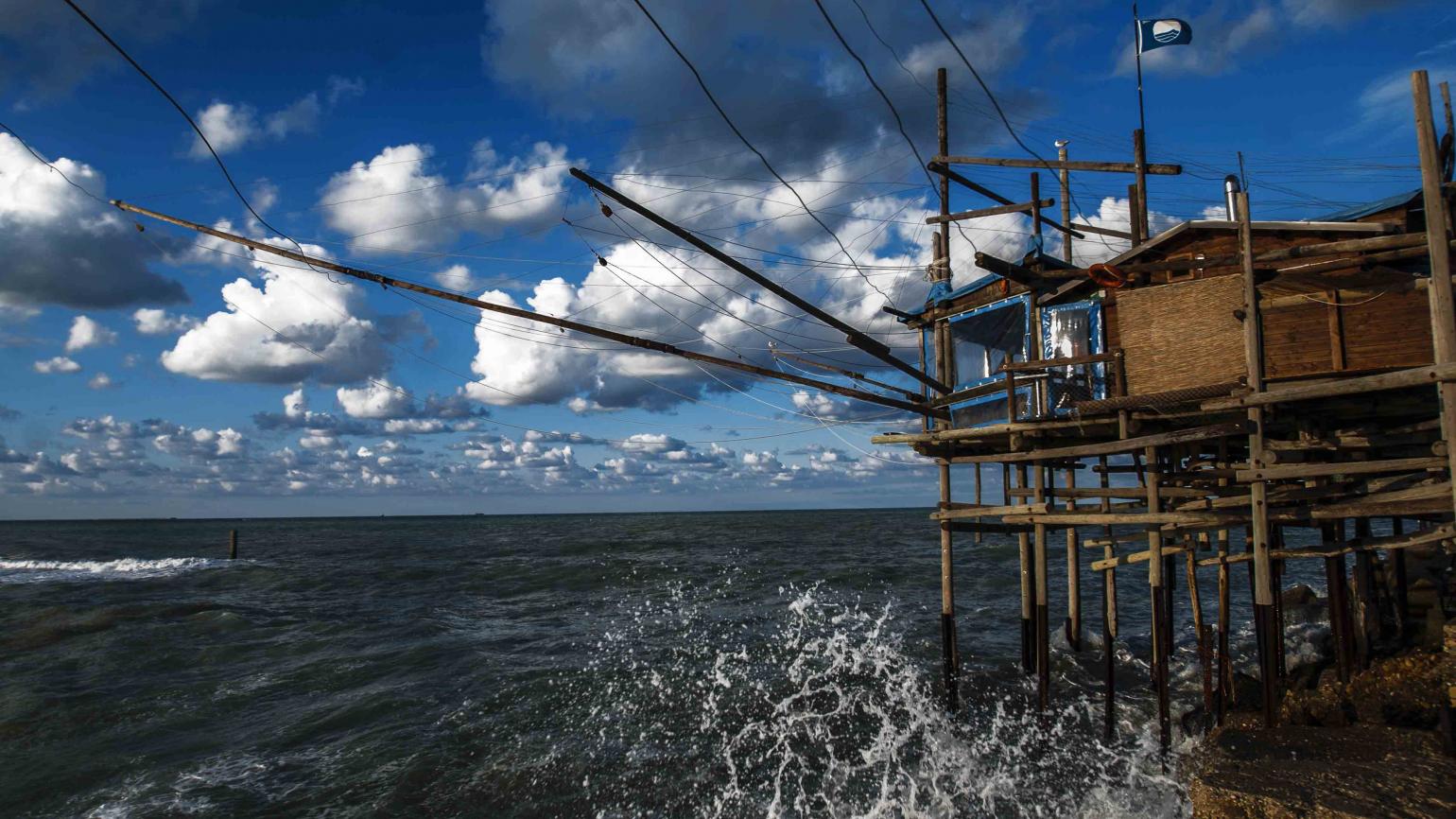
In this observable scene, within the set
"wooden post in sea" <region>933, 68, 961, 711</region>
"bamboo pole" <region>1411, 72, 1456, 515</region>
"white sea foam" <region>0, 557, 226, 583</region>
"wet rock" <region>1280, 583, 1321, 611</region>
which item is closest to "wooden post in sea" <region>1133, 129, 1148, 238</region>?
"wooden post in sea" <region>933, 68, 961, 711</region>

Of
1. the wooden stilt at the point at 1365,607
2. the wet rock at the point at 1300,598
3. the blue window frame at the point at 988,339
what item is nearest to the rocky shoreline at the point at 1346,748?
the wooden stilt at the point at 1365,607

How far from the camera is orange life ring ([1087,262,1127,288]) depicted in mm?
10250

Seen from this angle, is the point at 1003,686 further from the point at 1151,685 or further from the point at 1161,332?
the point at 1161,332

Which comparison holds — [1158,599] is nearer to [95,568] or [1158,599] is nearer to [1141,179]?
[1141,179]

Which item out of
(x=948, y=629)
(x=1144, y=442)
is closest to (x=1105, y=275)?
(x=1144, y=442)

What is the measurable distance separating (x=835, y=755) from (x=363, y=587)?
3287 centimetres

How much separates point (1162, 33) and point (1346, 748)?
13.3m

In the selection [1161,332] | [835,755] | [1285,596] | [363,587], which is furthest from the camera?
[363,587]

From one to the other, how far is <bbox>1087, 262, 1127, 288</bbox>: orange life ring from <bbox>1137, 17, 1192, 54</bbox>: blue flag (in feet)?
27.2

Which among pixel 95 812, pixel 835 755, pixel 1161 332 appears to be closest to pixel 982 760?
pixel 835 755

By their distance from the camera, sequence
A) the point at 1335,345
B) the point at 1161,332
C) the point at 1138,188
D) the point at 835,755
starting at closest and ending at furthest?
the point at 1335,345
the point at 1161,332
the point at 835,755
the point at 1138,188

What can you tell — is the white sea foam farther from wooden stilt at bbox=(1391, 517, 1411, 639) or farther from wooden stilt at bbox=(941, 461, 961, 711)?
wooden stilt at bbox=(1391, 517, 1411, 639)

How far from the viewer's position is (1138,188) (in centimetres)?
1577

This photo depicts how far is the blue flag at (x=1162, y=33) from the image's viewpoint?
1554cm
